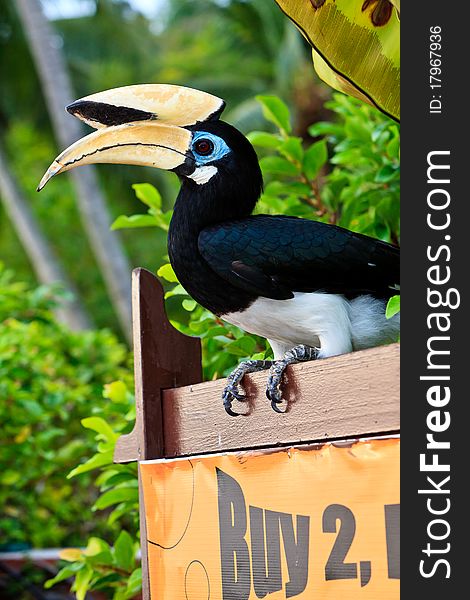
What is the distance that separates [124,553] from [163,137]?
1070 mm

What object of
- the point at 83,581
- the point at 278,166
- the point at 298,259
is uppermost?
the point at 278,166

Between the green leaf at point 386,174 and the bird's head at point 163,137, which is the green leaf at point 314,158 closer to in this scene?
the green leaf at point 386,174

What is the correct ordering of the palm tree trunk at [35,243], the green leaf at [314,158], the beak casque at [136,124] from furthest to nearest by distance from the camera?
the palm tree trunk at [35,243] → the green leaf at [314,158] → the beak casque at [136,124]

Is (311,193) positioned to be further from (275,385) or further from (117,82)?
(117,82)

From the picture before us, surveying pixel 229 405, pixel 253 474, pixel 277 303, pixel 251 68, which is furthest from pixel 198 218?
pixel 251 68

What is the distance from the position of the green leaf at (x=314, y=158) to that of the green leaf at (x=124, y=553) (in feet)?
3.44

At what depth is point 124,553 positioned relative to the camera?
219cm

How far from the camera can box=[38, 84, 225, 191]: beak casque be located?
1705 millimetres

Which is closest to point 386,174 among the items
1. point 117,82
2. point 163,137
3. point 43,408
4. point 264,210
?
point 264,210

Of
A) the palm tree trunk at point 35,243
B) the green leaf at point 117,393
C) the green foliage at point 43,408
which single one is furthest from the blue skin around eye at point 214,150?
the palm tree trunk at point 35,243

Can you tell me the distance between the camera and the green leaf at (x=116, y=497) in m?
2.19

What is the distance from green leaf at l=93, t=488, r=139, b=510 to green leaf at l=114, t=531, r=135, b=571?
0.28 feet

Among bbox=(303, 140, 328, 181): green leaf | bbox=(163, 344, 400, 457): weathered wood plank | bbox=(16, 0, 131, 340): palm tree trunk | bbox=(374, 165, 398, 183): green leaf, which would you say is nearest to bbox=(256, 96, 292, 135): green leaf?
bbox=(303, 140, 328, 181): green leaf

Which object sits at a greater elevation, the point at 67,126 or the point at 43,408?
the point at 67,126
